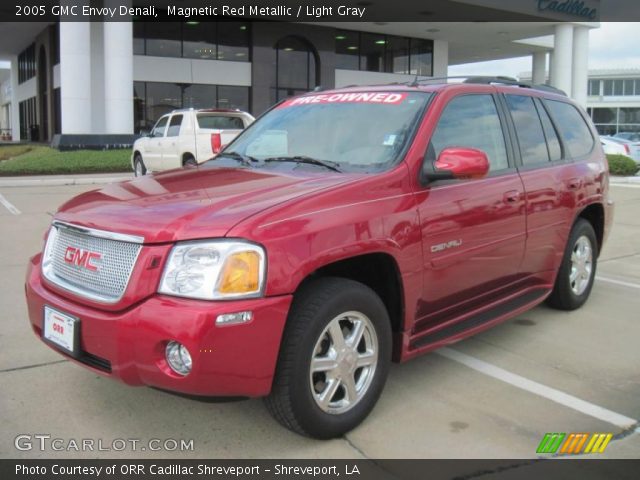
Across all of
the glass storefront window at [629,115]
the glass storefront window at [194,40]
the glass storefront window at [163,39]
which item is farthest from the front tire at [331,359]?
the glass storefront window at [629,115]

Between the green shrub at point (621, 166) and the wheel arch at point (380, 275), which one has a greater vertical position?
the green shrub at point (621, 166)

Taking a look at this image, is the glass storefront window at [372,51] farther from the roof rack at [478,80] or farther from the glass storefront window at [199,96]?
the roof rack at [478,80]

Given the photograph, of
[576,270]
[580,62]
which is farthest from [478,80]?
[580,62]

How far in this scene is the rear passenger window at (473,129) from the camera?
3998 millimetres

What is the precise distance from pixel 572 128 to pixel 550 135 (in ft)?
1.78

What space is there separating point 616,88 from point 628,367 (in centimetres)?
7944

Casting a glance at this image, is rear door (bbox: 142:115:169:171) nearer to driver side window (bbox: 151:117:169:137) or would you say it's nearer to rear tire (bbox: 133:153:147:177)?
driver side window (bbox: 151:117:169:137)

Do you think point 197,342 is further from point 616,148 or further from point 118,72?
point 616,148

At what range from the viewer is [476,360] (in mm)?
4387

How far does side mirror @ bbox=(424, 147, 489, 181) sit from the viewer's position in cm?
357

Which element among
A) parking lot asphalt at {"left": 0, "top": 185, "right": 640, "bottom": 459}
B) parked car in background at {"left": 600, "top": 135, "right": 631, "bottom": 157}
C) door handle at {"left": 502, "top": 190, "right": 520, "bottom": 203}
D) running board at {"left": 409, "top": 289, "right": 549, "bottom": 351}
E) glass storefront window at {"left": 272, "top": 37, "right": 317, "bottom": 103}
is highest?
glass storefront window at {"left": 272, "top": 37, "right": 317, "bottom": 103}

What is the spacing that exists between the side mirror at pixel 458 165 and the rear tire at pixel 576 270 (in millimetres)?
1978

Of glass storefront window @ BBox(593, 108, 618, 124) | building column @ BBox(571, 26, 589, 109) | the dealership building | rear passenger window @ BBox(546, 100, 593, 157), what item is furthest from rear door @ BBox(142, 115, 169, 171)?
glass storefront window @ BBox(593, 108, 618, 124)

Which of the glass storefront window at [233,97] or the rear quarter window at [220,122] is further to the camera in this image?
the glass storefront window at [233,97]
